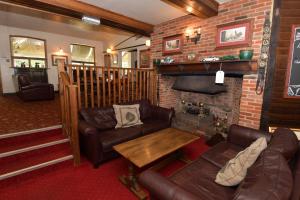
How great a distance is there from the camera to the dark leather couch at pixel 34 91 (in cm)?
514

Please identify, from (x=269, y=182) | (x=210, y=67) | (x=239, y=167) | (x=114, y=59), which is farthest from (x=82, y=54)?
(x=269, y=182)

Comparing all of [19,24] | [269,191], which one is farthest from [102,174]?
[19,24]

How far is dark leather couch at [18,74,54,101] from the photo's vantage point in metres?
5.14

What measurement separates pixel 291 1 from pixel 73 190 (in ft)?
14.4

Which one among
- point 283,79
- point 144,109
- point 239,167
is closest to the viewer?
Result: point 239,167

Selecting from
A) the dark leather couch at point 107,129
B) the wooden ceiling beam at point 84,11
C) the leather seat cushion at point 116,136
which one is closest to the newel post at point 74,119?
the dark leather couch at point 107,129

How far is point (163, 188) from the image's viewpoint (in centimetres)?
124

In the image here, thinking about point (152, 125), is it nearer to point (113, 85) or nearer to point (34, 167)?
point (113, 85)

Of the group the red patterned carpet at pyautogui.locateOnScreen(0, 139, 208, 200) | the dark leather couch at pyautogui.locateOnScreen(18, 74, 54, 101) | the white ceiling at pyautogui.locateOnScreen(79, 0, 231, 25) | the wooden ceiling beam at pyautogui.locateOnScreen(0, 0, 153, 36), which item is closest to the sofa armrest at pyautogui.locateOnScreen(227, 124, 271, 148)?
the red patterned carpet at pyautogui.locateOnScreen(0, 139, 208, 200)

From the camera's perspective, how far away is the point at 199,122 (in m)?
4.12

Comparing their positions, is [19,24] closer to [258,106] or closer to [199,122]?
[199,122]

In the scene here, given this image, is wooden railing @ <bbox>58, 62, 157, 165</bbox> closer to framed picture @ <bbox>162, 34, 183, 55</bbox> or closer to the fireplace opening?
framed picture @ <bbox>162, 34, 183, 55</bbox>

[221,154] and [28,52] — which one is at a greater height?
[28,52]

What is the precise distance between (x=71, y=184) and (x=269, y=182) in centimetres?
220
